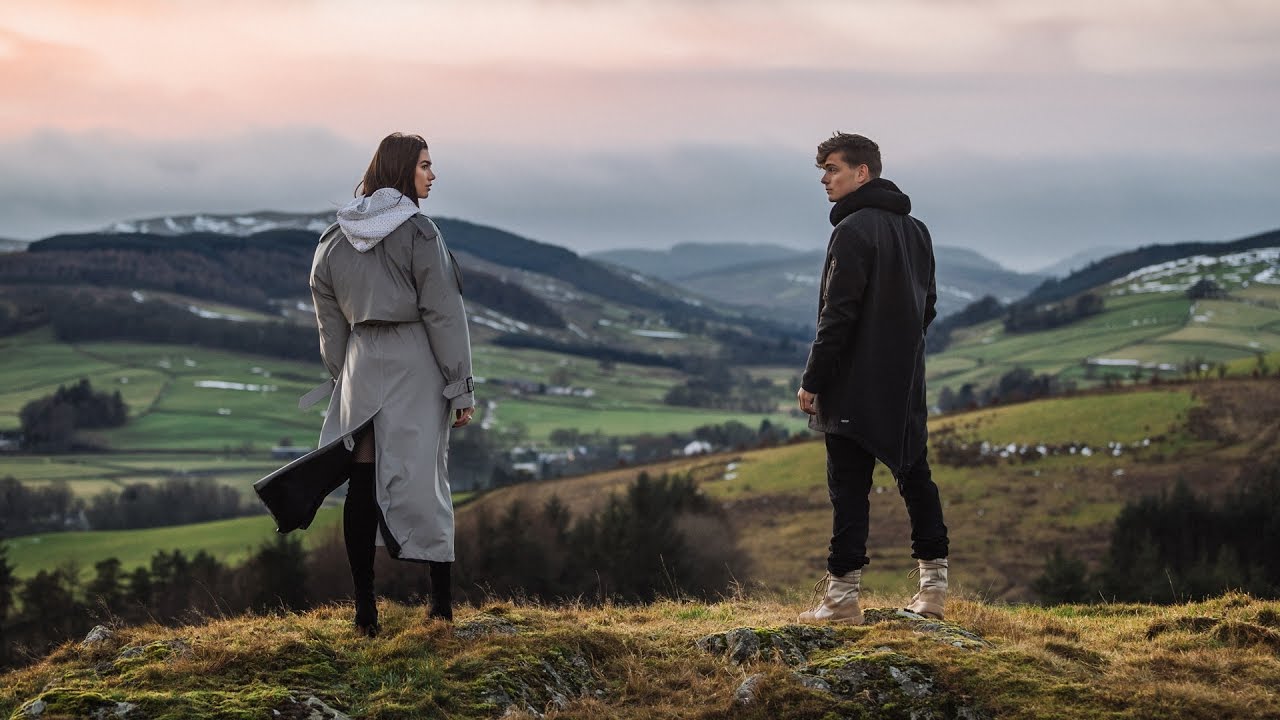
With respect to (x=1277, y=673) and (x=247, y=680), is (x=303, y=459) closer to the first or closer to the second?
(x=247, y=680)

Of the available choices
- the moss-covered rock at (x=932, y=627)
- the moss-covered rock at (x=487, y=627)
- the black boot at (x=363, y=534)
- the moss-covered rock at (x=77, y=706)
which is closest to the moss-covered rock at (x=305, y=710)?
the moss-covered rock at (x=77, y=706)

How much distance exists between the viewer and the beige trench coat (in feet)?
27.5

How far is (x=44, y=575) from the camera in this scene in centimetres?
6394

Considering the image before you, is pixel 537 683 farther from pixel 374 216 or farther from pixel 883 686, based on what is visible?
pixel 374 216

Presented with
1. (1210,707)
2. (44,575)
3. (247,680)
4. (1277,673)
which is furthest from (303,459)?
(44,575)

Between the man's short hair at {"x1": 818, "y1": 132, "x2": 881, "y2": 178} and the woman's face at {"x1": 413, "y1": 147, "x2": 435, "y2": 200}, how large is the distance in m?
3.18

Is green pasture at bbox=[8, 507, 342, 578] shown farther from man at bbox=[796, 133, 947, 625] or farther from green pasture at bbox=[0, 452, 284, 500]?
man at bbox=[796, 133, 947, 625]

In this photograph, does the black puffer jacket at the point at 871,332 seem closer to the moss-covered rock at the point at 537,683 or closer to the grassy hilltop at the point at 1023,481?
the moss-covered rock at the point at 537,683

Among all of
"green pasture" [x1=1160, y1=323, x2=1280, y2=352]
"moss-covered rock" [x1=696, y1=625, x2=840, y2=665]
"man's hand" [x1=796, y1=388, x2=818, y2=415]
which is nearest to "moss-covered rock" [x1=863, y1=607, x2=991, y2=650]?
"moss-covered rock" [x1=696, y1=625, x2=840, y2=665]

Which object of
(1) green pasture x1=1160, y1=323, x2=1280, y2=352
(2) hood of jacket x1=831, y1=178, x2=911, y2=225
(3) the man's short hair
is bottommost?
(2) hood of jacket x1=831, y1=178, x2=911, y2=225

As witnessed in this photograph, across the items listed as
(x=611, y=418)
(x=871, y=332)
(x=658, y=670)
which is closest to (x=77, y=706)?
(x=658, y=670)

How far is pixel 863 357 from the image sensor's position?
871 centimetres

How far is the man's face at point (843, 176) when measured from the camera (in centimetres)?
895

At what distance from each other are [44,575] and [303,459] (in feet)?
212
